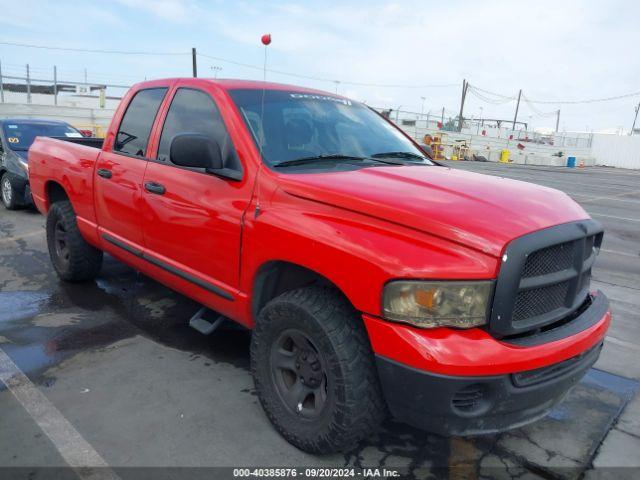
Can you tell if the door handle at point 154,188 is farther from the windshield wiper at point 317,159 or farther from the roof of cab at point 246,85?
the windshield wiper at point 317,159

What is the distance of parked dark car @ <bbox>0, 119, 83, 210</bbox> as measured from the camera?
27.5 feet

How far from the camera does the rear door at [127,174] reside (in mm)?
3748

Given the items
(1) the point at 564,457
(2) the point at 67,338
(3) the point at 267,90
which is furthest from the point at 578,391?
(2) the point at 67,338

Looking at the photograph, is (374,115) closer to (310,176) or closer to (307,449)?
(310,176)

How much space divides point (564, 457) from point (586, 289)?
897 millimetres

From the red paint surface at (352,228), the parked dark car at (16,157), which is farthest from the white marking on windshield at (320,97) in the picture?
the parked dark car at (16,157)

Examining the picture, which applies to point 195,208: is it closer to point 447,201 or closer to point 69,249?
point 447,201

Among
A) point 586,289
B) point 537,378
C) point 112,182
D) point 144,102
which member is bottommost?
point 537,378

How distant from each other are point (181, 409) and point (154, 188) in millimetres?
1461

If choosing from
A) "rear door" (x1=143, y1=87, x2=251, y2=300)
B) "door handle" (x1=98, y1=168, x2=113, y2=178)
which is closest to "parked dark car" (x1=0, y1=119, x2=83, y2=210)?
"door handle" (x1=98, y1=168, x2=113, y2=178)

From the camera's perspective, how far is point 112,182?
157 inches

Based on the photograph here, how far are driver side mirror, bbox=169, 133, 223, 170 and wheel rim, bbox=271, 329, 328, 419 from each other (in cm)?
104

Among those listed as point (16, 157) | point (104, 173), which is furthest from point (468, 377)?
point (16, 157)

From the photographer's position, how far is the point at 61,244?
5.09 metres
